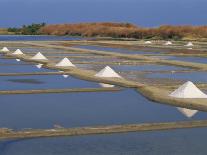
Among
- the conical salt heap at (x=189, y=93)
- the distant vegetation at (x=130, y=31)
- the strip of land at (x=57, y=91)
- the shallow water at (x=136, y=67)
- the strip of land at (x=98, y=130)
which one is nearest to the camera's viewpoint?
the strip of land at (x=98, y=130)

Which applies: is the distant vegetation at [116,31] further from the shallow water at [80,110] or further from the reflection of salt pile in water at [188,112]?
the reflection of salt pile in water at [188,112]

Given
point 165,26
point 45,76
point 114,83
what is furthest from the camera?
point 165,26

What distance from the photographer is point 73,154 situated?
4680 millimetres

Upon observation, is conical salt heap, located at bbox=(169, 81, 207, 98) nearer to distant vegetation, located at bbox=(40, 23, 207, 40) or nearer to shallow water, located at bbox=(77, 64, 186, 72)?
shallow water, located at bbox=(77, 64, 186, 72)

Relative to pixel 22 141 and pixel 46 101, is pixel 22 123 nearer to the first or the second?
pixel 22 141

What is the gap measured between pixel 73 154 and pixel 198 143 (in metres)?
1.18

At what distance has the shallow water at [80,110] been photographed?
615 cm

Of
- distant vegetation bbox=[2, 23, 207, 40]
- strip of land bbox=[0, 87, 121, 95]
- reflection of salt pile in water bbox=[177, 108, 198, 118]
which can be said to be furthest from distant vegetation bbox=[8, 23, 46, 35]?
reflection of salt pile in water bbox=[177, 108, 198, 118]

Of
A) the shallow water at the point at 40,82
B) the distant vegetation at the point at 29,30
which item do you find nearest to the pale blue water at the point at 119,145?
the shallow water at the point at 40,82

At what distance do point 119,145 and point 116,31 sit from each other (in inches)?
1368

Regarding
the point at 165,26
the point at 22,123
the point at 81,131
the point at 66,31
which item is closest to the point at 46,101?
the point at 22,123

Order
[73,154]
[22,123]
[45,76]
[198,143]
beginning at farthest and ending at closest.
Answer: [45,76]
[22,123]
[198,143]
[73,154]

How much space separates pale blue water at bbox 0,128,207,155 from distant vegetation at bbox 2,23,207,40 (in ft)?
95.3

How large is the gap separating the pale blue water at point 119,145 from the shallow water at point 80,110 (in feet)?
2.11
